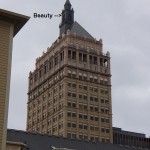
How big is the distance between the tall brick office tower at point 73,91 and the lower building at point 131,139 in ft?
52.6

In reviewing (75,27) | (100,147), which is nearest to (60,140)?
(100,147)

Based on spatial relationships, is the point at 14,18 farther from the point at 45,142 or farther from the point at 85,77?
the point at 85,77

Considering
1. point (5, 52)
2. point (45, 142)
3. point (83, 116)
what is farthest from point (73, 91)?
point (5, 52)

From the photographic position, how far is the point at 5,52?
147 feet

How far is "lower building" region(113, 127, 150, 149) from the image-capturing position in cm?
17650

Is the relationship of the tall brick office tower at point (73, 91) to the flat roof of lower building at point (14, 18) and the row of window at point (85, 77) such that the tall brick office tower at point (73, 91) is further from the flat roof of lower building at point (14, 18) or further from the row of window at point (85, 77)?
the flat roof of lower building at point (14, 18)

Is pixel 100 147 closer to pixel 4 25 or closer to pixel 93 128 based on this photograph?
pixel 4 25

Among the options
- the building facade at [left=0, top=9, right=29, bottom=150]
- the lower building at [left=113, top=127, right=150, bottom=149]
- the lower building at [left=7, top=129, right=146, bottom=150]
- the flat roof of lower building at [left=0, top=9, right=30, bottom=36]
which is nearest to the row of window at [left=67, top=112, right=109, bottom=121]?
the lower building at [left=113, top=127, right=150, bottom=149]

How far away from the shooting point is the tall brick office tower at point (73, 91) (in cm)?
15712

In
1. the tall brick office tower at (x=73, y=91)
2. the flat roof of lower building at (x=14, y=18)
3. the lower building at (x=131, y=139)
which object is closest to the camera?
the flat roof of lower building at (x=14, y=18)

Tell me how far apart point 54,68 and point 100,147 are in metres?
93.7

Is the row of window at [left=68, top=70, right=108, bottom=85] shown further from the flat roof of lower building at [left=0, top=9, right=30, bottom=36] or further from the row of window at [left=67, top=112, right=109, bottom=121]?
the flat roof of lower building at [left=0, top=9, right=30, bottom=36]

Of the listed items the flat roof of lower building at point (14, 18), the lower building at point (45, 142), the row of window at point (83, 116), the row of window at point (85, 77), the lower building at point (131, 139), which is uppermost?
the row of window at point (85, 77)

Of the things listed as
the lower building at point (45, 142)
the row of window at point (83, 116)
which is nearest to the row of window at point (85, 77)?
the row of window at point (83, 116)
